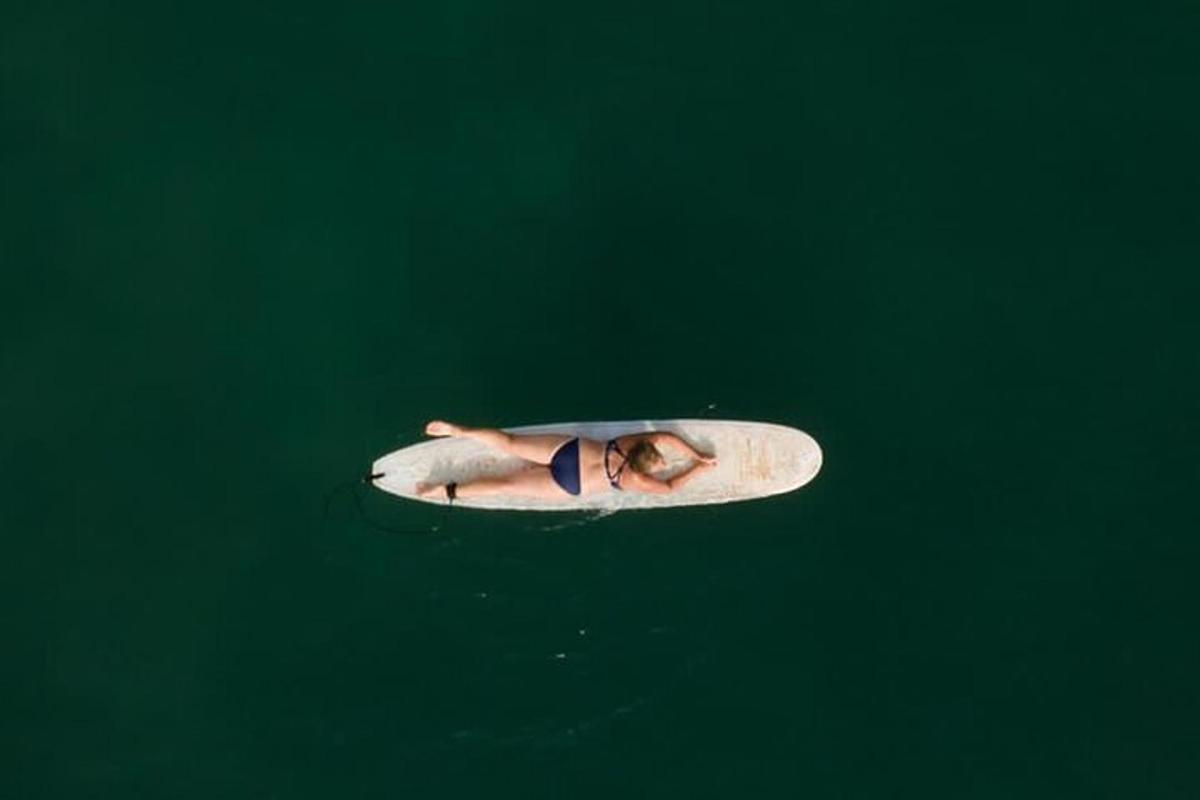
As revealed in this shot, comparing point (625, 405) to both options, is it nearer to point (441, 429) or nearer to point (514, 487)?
point (514, 487)

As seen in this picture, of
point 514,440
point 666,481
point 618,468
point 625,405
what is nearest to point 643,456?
point 618,468

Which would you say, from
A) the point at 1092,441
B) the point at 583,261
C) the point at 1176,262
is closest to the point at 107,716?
the point at 583,261

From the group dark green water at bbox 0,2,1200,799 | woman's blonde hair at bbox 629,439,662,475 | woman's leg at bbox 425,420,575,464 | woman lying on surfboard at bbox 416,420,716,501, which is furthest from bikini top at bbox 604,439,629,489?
dark green water at bbox 0,2,1200,799

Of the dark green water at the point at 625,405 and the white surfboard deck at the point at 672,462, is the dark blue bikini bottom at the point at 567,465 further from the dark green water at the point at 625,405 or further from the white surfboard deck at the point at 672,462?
the dark green water at the point at 625,405

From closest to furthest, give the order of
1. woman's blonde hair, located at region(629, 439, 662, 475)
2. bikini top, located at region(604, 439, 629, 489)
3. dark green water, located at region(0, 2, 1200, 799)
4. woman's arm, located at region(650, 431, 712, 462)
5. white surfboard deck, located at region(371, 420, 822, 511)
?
woman's blonde hair, located at region(629, 439, 662, 475) → bikini top, located at region(604, 439, 629, 489) → woman's arm, located at region(650, 431, 712, 462) → white surfboard deck, located at region(371, 420, 822, 511) → dark green water, located at region(0, 2, 1200, 799)

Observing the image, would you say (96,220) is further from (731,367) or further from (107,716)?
(731,367)

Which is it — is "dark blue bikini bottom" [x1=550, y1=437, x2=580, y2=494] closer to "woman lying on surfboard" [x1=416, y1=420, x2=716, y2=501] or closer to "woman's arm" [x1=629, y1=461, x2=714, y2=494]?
"woman lying on surfboard" [x1=416, y1=420, x2=716, y2=501]

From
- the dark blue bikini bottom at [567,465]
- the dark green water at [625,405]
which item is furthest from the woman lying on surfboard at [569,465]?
the dark green water at [625,405]
